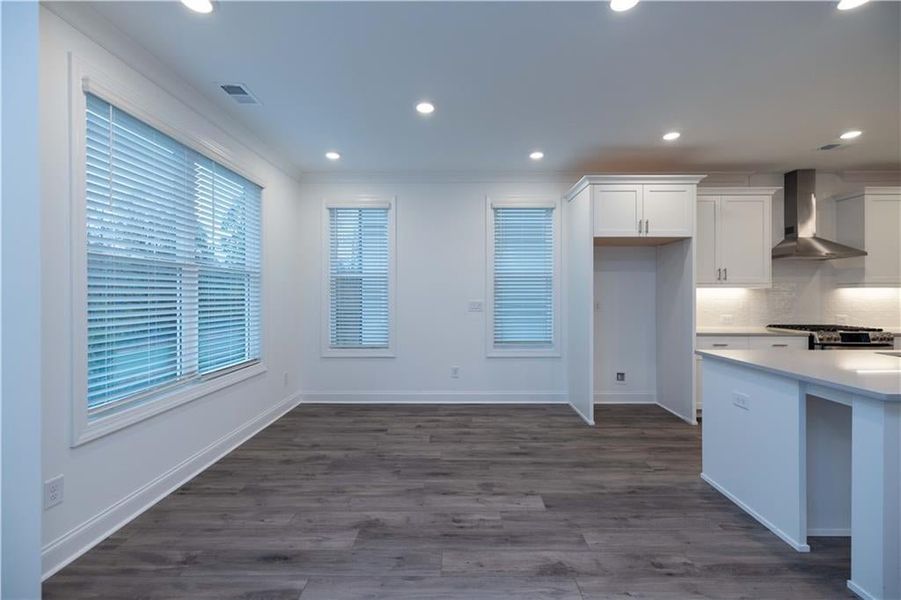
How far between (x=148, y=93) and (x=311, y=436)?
2870mm

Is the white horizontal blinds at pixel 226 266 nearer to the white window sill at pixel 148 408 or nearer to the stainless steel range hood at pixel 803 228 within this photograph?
the white window sill at pixel 148 408

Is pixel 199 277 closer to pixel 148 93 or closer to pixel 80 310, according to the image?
pixel 80 310

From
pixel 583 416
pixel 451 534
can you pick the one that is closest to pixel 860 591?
pixel 451 534

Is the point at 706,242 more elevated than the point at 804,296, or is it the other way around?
the point at 706,242

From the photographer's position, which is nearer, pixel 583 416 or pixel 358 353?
pixel 583 416

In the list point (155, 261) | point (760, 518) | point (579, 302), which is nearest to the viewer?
point (760, 518)

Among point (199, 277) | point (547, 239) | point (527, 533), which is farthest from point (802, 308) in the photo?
point (199, 277)

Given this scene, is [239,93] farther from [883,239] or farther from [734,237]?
[883,239]

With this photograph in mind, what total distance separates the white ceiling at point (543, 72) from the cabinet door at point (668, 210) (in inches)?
16.1

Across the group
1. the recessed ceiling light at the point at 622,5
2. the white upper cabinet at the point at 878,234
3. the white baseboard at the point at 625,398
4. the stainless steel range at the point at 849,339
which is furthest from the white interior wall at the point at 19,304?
the white upper cabinet at the point at 878,234

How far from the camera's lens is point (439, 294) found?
4770 millimetres

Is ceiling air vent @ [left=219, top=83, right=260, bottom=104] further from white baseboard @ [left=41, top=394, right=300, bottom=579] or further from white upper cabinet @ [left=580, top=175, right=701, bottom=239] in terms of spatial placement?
white upper cabinet @ [left=580, top=175, right=701, bottom=239]

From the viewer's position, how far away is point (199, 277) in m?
2.97

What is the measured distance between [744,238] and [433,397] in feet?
12.9
